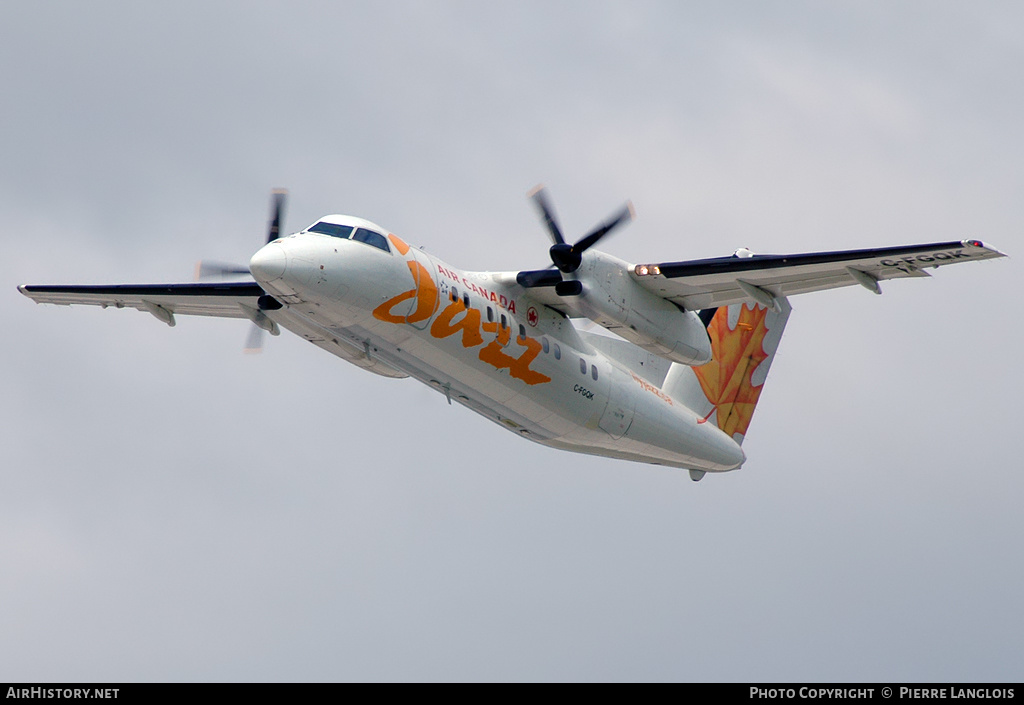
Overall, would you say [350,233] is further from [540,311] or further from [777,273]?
[777,273]

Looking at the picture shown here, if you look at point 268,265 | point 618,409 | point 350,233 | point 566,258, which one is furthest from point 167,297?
point 618,409

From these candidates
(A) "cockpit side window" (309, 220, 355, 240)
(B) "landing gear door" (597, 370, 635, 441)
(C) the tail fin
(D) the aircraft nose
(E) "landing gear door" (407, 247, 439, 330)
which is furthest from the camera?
(C) the tail fin

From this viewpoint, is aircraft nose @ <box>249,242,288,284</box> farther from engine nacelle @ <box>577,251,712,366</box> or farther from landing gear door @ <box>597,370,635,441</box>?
landing gear door @ <box>597,370,635,441</box>

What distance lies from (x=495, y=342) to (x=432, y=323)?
1287mm

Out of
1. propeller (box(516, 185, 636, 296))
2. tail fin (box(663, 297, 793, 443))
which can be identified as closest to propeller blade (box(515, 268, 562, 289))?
propeller (box(516, 185, 636, 296))

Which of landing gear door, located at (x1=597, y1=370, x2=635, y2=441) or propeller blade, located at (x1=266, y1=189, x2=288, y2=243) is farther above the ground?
propeller blade, located at (x1=266, y1=189, x2=288, y2=243)

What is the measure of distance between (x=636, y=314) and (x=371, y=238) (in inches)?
188

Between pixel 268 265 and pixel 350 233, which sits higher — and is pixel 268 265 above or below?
below

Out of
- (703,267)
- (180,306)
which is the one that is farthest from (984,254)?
(180,306)

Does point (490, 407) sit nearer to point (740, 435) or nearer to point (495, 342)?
point (495, 342)

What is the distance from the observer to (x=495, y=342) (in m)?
20.7

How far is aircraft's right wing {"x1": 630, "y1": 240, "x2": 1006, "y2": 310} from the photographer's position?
18.9 m

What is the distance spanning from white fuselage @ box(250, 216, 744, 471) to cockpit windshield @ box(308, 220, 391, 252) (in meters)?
0.11

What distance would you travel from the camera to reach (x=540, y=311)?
862 inches
